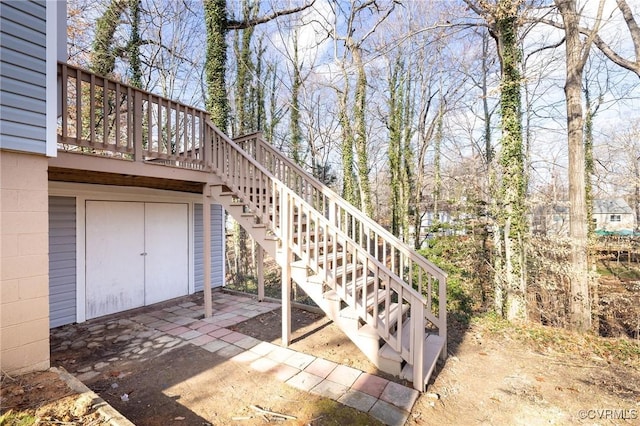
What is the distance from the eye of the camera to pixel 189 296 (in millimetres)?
6148

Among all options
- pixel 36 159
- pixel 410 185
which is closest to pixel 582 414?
pixel 36 159

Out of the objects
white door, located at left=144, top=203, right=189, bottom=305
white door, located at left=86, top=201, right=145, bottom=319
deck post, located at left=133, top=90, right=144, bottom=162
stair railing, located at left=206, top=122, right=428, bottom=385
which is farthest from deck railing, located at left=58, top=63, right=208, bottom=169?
white door, located at left=144, top=203, right=189, bottom=305

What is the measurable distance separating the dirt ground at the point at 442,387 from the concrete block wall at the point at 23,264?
0.22 m

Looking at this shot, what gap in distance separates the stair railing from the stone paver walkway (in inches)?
18.1

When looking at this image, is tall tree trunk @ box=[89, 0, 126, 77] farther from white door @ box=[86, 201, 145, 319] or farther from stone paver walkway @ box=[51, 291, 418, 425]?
stone paver walkway @ box=[51, 291, 418, 425]

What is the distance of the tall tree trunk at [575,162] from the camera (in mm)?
5297

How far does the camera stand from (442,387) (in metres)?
2.95

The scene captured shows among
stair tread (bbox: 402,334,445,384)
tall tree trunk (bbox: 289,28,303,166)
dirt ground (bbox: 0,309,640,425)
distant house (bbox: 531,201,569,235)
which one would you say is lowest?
dirt ground (bbox: 0,309,640,425)

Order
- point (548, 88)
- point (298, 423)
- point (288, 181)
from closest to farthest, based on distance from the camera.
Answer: point (298, 423), point (288, 181), point (548, 88)

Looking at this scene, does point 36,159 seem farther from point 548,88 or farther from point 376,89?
point 548,88

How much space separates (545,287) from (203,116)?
21.9ft

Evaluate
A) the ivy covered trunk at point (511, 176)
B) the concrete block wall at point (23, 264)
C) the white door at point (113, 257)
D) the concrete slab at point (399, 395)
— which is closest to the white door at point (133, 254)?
the white door at point (113, 257)

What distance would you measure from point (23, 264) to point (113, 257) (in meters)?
2.87

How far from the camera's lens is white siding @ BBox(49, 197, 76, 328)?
172 inches
